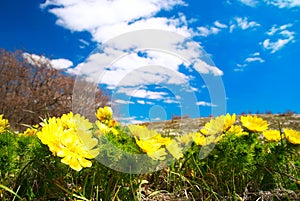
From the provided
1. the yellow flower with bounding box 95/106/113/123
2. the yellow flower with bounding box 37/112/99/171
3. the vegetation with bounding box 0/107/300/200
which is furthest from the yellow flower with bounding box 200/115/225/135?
the yellow flower with bounding box 37/112/99/171

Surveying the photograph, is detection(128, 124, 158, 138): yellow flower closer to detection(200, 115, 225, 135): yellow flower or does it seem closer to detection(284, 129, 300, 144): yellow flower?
detection(200, 115, 225, 135): yellow flower

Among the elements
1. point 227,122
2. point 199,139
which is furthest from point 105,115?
point 227,122

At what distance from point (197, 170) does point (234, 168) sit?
0.23m

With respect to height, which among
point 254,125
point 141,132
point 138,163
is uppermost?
point 254,125

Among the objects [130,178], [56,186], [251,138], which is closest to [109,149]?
[130,178]

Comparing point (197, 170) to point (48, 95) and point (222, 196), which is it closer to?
point (222, 196)

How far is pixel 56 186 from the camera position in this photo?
133 centimetres

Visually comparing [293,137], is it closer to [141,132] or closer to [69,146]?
[141,132]

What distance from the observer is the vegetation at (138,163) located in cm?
122

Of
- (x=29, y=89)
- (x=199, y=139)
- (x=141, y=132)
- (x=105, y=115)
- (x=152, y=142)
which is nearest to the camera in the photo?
(x=152, y=142)

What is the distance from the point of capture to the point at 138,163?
1236 mm

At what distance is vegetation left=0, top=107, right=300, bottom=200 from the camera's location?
1222 mm

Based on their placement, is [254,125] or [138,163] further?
[254,125]

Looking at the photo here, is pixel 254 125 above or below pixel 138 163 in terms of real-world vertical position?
above
